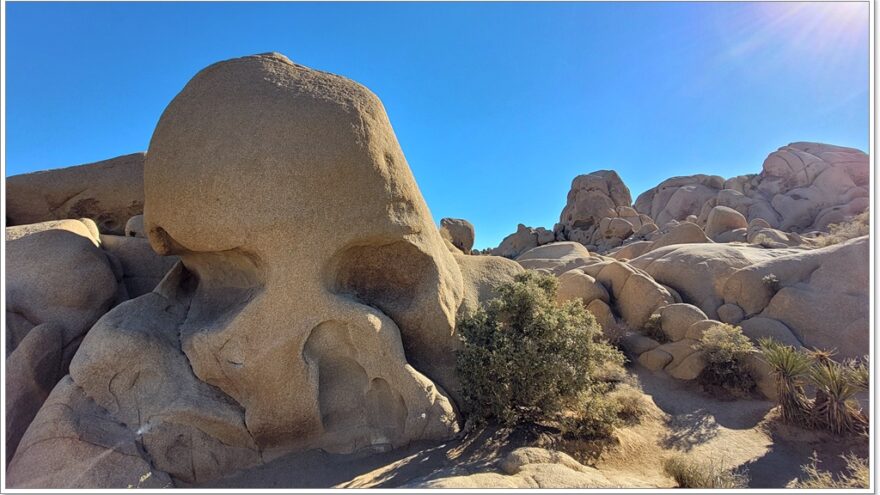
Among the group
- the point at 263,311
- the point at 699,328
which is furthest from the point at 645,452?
the point at 263,311

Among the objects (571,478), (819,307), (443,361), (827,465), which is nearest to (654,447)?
(827,465)

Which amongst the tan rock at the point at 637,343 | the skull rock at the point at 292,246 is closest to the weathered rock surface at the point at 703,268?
the tan rock at the point at 637,343

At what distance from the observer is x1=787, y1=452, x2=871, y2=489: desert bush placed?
259 inches

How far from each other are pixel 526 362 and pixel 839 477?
556 cm

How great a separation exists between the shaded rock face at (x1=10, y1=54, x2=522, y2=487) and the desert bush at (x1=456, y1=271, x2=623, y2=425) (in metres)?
0.78

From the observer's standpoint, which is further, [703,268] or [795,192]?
[795,192]

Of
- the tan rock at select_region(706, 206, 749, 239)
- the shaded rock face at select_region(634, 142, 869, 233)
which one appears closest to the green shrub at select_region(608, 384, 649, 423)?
the tan rock at select_region(706, 206, 749, 239)

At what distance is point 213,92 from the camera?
7.93 m

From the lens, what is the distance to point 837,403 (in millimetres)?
9031

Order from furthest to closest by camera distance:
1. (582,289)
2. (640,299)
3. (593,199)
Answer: (593,199) < (582,289) < (640,299)

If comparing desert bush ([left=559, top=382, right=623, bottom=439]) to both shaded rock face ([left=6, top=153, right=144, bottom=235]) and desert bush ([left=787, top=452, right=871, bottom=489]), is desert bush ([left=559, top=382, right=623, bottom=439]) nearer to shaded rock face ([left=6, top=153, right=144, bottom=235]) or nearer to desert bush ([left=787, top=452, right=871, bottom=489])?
desert bush ([left=787, top=452, right=871, bottom=489])

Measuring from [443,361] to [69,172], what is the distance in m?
12.5

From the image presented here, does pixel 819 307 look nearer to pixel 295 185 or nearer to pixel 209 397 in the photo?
pixel 295 185

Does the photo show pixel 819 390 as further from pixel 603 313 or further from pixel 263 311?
pixel 263 311
